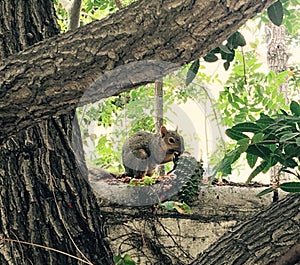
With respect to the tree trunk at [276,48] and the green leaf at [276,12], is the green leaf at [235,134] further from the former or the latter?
the tree trunk at [276,48]

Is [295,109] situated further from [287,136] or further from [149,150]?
[149,150]

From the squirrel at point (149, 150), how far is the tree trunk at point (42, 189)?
59 cm

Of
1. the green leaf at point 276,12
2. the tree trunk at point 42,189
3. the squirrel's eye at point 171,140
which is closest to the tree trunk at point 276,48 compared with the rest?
the squirrel's eye at point 171,140

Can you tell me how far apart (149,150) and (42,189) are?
2.31 ft

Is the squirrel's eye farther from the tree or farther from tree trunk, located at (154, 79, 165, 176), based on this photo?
the tree

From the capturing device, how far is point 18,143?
45.0 inches

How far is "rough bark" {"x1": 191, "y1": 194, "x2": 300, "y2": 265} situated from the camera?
0.95 metres

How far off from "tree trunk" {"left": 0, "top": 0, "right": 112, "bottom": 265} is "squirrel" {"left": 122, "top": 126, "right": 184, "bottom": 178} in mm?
585

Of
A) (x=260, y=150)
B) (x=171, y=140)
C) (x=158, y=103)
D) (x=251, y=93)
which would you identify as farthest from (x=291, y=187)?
(x=251, y=93)

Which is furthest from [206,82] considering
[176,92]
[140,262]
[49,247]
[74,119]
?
[49,247]

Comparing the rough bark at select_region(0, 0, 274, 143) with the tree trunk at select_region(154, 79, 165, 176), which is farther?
the tree trunk at select_region(154, 79, 165, 176)

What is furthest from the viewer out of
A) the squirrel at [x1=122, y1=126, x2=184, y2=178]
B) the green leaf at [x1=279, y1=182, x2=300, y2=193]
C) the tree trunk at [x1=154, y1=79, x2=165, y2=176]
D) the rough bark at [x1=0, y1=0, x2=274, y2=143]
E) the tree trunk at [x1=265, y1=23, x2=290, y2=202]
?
the tree trunk at [x1=265, y1=23, x2=290, y2=202]

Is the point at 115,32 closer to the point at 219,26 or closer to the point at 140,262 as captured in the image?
the point at 219,26

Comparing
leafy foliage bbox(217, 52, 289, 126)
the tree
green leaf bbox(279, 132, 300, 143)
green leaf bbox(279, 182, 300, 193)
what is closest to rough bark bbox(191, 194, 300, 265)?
green leaf bbox(279, 182, 300, 193)
